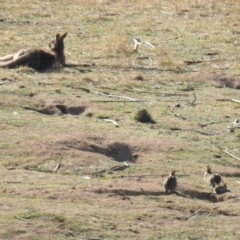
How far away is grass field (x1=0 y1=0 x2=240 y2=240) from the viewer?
11125mm

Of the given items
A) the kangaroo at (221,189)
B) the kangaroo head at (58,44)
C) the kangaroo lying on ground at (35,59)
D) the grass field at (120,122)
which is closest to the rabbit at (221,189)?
the kangaroo at (221,189)

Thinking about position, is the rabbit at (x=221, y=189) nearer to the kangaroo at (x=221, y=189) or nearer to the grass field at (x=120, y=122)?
the kangaroo at (x=221, y=189)

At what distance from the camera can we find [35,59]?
749 inches

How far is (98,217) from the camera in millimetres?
10930

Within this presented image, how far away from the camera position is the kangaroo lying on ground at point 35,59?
18.9 meters

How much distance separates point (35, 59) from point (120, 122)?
3665mm

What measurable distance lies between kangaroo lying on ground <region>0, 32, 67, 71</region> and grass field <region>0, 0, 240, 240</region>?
269 mm

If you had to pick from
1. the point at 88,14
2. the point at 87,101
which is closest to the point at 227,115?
the point at 87,101

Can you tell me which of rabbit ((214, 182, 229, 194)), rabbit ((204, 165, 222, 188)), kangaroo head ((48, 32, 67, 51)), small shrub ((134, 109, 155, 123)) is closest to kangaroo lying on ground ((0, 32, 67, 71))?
kangaroo head ((48, 32, 67, 51))

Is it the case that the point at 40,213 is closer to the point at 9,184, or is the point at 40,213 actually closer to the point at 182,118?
the point at 9,184

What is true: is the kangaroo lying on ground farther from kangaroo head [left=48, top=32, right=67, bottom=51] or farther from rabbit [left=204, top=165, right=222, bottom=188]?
rabbit [left=204, top=165, right=222, bottom=188]

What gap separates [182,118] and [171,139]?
1.66 meters

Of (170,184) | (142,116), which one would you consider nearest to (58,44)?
(142,116)

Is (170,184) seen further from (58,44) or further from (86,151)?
(58,44)
